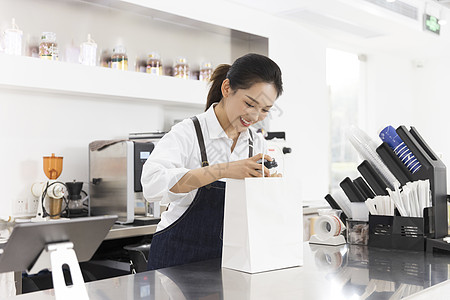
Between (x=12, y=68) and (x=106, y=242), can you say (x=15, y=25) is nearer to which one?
(x=12, y=68)

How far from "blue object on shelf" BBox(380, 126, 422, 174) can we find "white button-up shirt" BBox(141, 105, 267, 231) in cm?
48

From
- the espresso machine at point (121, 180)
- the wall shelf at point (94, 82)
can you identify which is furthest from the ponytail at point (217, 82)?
the espresso machine at point (121, 180)

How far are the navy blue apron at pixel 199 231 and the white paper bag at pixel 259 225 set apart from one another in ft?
0.90

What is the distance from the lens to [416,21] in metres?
4.67

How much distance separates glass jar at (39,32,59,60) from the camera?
9.90ft

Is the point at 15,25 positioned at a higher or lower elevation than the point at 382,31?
lower

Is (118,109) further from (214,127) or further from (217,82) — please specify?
(214,127)

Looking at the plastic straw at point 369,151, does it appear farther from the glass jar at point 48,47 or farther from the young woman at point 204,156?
the glass jar at point 48,47

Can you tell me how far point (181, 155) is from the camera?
68.0 inches

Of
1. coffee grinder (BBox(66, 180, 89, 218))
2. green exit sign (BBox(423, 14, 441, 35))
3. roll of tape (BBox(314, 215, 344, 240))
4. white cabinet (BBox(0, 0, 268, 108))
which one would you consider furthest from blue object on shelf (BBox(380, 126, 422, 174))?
green exit sign (BBox(423, 14, 441, 35))

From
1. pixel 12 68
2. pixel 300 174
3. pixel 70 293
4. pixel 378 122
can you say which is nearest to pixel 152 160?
pixel 70 293

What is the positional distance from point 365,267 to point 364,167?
0.56 metres

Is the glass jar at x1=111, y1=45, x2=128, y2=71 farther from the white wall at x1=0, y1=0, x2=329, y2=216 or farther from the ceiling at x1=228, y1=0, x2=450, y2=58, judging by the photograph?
the ceiling at x1=228, y1=0, x2=450, y2=58

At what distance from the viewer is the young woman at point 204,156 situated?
1.67 meters
